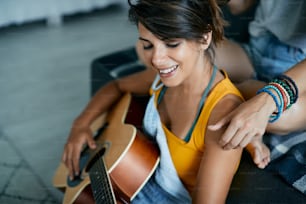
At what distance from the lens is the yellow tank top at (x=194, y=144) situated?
86 cm

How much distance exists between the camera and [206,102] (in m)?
0.87

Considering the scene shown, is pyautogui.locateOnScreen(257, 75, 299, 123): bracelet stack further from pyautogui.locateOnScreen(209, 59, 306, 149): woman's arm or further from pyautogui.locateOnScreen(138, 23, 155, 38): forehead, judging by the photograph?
pyautogui.locateOnScreen(138, 23, 155, 38): forehead

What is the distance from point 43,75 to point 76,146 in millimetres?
1115

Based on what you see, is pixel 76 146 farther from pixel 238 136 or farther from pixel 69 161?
pixel 238 136

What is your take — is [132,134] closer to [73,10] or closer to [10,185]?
[10,185]

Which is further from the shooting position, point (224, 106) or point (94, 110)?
point (94, 110)

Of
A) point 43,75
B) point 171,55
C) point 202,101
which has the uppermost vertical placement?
point 171,55

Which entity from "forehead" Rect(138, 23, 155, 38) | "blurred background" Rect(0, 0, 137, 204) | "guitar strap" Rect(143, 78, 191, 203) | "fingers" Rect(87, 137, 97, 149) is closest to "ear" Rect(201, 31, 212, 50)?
"forehead" Rect(138, 23, 155, 38)

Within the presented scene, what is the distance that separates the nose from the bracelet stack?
21 cm

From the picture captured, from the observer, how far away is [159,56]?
823 mm

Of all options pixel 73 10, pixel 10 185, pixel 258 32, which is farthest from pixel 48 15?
pixel 258 32

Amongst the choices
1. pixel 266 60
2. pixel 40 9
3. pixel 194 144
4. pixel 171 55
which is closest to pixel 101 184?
pixel 194 144

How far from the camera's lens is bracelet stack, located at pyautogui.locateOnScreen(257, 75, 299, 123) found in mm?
782

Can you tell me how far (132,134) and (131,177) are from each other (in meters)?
0.10
